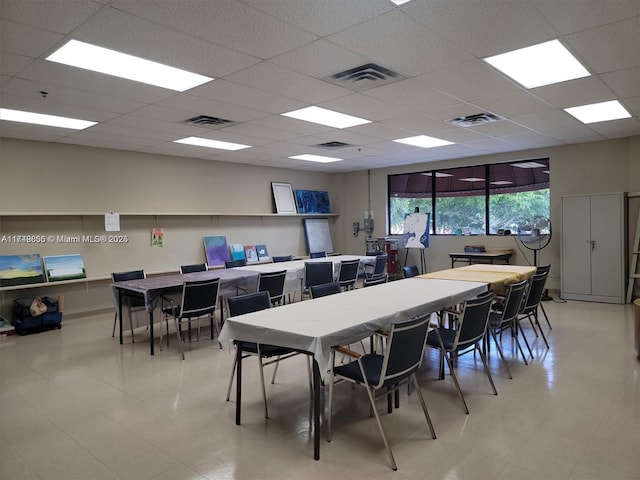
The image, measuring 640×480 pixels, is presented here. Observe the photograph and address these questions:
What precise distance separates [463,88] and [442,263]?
224 inches

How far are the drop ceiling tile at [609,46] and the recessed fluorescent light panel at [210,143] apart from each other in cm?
480

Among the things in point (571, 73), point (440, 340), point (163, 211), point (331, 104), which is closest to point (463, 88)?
point (571, 73)

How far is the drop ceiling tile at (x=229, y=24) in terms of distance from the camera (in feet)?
8.50

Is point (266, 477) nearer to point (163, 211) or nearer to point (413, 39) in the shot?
point (413, 39)

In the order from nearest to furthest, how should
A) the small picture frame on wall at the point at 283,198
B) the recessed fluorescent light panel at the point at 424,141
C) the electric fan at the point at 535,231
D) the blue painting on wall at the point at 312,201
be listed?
the recessed fluorescent light panel at the point at 424,141, the electric fan at the point at 535,231, the small picture frame on wall at the point at 283,198, the blue painting on wall at the point at 312,201

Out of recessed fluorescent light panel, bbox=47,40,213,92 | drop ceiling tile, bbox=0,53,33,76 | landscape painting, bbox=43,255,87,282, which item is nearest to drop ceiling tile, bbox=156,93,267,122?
recessed fluorescent light panel, bbox=47,40,213,92

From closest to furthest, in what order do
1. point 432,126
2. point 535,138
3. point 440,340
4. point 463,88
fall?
1. point 440,340
2. point 463,88
3. point 432,126
4. point 535,138

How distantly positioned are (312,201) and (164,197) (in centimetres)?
379

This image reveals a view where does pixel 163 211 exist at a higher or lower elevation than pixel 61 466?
higher

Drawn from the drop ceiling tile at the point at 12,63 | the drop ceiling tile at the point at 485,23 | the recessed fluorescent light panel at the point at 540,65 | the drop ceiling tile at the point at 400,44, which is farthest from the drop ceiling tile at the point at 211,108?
the recessed fluorescent light panel at the point at 540,65

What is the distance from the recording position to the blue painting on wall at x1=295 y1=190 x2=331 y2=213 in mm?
10212

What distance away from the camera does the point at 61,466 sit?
8.48 ft

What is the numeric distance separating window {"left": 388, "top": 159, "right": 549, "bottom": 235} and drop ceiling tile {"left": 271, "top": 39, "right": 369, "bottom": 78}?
5983 millimetres

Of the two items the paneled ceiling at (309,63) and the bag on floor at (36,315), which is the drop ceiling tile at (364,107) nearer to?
the paneled ceiling at (309,63)
